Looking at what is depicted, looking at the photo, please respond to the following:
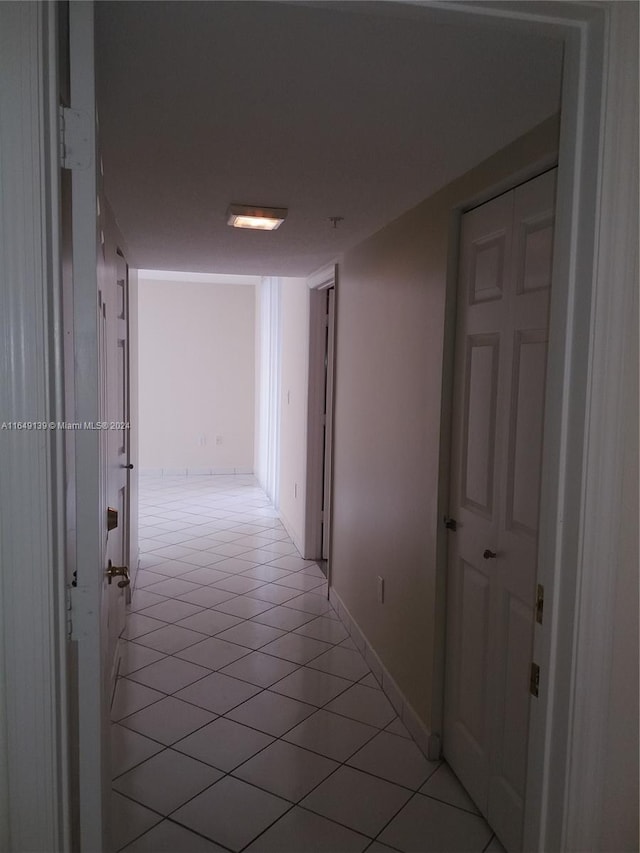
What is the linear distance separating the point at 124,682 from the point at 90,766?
7.31 feet

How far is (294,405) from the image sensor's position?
5797 millimetres

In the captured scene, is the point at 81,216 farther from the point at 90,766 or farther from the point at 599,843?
the point at 599,843

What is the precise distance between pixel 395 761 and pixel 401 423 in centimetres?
140

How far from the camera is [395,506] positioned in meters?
3.05

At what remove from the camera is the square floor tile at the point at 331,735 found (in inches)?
105

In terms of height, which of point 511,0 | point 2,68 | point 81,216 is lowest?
point 81,216

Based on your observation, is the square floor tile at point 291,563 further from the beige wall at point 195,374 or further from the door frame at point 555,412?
the beige wall at point 195,374

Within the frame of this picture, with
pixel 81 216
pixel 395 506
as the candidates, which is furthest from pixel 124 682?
pixel 81 216

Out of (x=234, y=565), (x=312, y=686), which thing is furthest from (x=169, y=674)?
(x=234, y=565)

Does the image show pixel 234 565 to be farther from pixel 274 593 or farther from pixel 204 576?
pixel 274 593

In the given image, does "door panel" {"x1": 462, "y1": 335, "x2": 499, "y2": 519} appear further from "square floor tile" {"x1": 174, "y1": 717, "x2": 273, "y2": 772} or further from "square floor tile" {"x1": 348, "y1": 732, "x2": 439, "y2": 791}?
"square floor tile" {"x1": 174, "y1": 717, "x2": 273, "y2": 772}

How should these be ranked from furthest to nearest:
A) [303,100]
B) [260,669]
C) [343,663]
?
[343,663]
[260,669]
[303,100]

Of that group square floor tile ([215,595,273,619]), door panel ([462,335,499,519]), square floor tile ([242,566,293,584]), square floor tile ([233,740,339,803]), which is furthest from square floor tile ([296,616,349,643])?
door panel ([462,335,499,519])

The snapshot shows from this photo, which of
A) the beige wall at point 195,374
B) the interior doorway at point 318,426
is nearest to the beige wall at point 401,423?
the interior doorway at point 318,426
